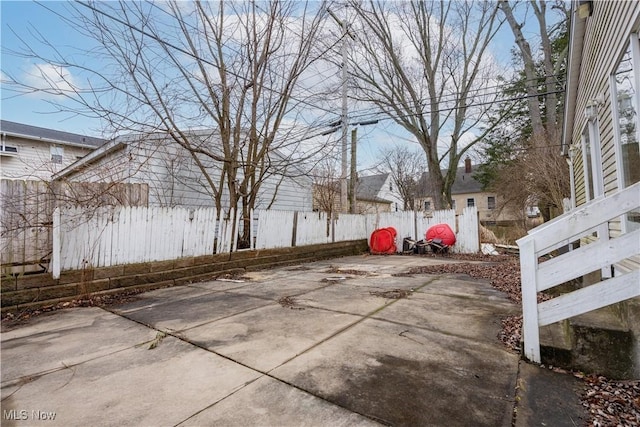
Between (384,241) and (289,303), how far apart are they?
6518 mm

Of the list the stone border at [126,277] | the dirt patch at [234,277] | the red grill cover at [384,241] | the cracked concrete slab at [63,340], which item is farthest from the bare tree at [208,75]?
the red grill cover at [384,241]

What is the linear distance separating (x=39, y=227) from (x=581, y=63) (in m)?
9.08

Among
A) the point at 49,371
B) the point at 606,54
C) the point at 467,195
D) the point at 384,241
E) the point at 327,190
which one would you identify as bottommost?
the point at 49,371

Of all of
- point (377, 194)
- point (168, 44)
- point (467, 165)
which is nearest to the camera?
point (168, 44)

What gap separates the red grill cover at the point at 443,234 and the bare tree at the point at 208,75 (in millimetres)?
4833

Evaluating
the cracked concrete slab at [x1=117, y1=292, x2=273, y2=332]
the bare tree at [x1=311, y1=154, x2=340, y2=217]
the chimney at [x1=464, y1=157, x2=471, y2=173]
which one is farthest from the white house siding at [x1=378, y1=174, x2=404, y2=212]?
the cracked concrete slab at [x1=117, y1=292, x2=273, y2=332]

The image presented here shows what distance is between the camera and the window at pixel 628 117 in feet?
9.17

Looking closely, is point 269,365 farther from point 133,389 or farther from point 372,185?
point 372,185

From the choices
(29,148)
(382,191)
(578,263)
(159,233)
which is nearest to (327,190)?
(159,233)

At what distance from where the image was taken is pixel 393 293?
4.41 meters

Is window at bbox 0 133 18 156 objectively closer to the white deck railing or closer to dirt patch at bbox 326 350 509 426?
dirt patch at bbox 326 350 509 426

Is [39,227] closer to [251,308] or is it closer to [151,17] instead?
[251,308]

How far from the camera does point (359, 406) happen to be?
172 cm

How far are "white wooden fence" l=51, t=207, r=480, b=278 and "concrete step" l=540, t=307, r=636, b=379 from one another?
5.28 m
